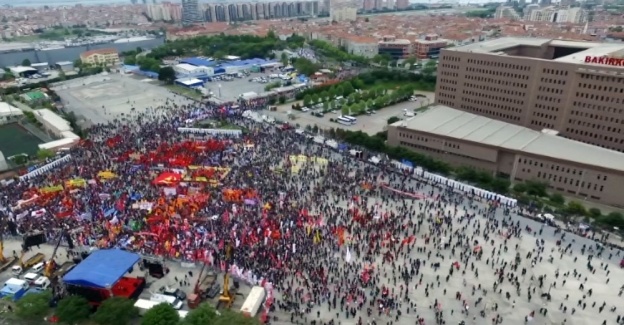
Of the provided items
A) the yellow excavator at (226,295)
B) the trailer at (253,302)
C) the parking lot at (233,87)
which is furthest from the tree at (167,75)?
the trailer at (253,302)

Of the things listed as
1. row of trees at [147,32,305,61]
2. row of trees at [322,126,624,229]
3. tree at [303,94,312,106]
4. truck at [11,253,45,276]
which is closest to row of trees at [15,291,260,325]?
truck at [11,253,45,276]

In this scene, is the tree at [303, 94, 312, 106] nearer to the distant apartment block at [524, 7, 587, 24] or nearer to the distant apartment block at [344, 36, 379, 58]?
the distant apartment block at [344, 36, 379, 58]

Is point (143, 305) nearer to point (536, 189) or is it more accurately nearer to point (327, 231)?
point (327, 231)

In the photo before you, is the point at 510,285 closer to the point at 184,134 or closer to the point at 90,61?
the point at 184,134

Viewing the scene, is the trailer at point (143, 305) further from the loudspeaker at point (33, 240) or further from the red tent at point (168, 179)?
the red tent at point (168, 179)

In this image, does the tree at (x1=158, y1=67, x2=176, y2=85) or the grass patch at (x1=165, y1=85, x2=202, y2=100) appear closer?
the grass patch at (x1=165, y1=85, x2=202, y2=100)

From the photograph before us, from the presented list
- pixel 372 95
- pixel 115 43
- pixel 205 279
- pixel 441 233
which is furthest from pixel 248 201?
pixel 115 43
